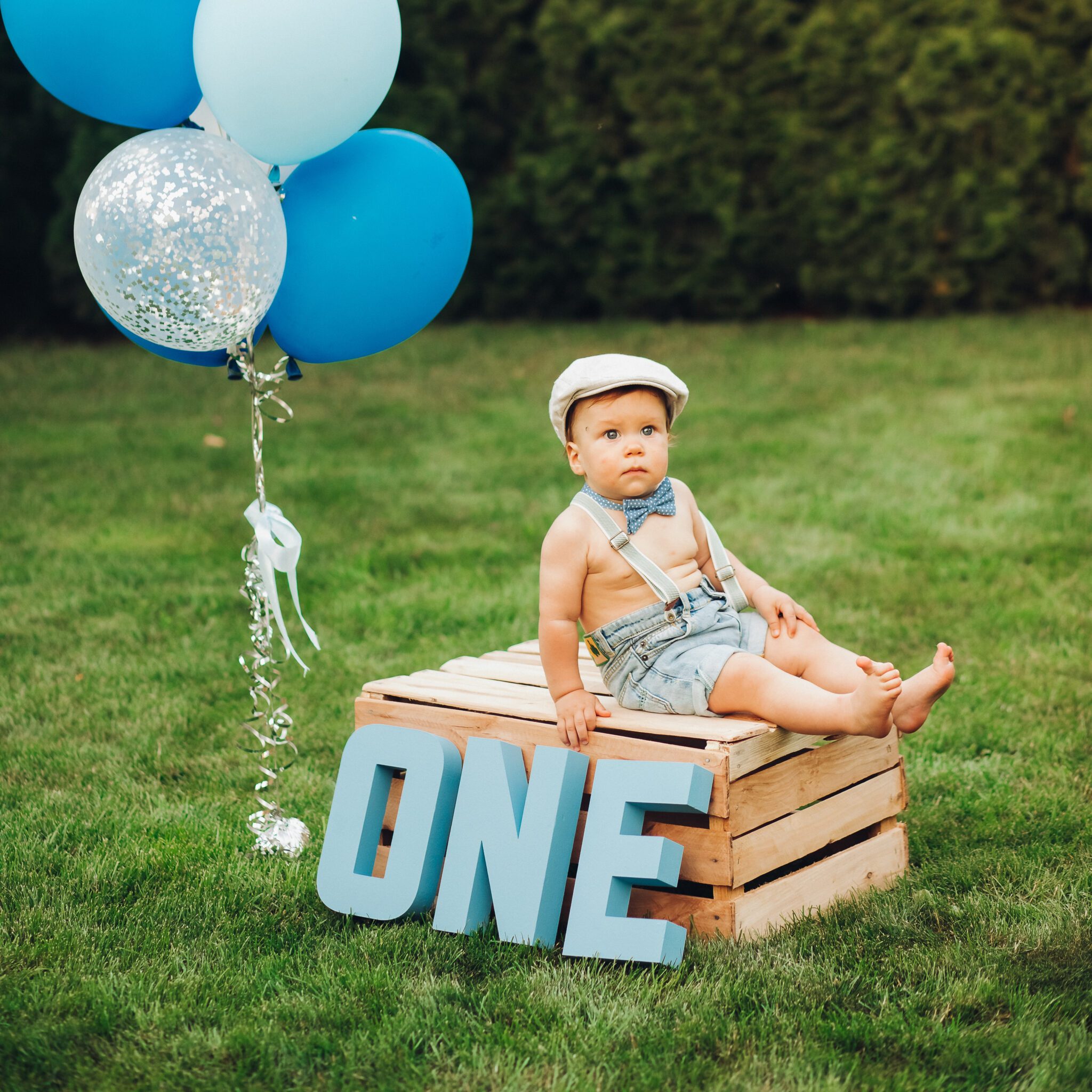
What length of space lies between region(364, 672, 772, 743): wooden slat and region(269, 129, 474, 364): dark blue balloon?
31.7 inches

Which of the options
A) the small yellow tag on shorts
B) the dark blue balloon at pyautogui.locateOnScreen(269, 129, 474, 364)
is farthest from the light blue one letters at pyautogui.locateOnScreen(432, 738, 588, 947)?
the dark blue balloon at pyautogui.locateOnScreen(269, 129, 474, 364)

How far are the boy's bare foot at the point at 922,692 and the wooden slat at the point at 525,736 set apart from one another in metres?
0.40

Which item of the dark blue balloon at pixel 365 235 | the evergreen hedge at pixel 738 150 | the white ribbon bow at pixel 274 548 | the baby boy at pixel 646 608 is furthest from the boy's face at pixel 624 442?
the evergreen hedge at pixel 738 150

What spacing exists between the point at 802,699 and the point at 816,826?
328mm

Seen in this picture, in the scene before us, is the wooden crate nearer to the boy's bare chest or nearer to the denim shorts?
the denim shorts

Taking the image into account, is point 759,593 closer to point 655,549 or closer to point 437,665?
point 655,549

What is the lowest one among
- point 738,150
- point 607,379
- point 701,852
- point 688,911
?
point 688,911

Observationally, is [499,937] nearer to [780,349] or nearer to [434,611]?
[434,611]

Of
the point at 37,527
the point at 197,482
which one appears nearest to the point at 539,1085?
the point at 37,527

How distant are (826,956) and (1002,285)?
9.40 meters

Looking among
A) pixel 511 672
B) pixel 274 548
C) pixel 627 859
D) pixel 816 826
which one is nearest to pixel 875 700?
pixel 816 826

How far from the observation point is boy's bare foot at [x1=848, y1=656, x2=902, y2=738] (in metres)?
2.43

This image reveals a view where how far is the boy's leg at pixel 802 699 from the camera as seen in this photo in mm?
2449

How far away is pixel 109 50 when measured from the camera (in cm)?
256
